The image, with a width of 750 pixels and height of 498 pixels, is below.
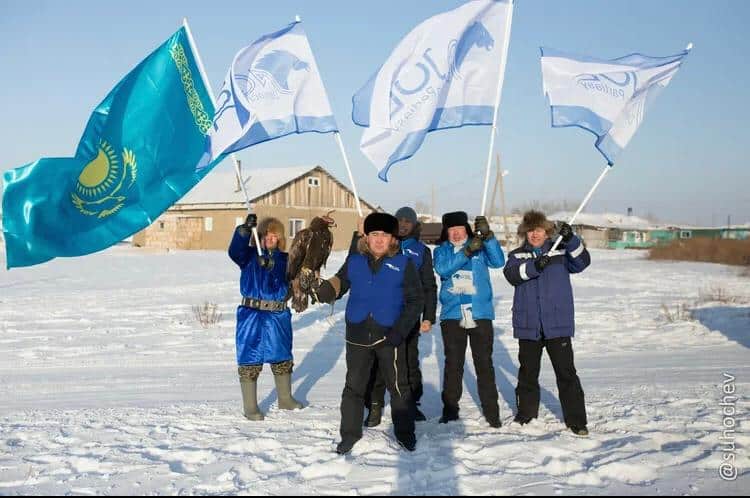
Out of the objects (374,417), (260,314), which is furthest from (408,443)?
(260,314)

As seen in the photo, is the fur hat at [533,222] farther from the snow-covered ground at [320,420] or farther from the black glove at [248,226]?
the black glove at [248,226]

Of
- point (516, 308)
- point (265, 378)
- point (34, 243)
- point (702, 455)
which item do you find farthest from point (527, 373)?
point (34, 243)

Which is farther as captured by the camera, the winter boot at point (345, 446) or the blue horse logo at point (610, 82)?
the blue horse logo at point (610, 82)

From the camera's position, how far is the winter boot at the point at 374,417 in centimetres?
610

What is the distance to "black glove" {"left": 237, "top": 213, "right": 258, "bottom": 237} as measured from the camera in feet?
19.5

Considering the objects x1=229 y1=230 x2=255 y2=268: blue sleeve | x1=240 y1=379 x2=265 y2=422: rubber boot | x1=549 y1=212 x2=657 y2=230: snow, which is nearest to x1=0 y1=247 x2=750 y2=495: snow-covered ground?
x1=240 y1=379 x2=265 y2=422: rubber boot

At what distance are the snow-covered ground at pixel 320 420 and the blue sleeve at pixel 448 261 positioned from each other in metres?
1.42

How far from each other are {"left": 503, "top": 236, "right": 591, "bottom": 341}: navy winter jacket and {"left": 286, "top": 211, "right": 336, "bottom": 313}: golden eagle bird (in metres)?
1.84

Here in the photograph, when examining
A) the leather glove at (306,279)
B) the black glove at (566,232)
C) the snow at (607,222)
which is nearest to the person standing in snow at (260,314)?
the leather glove at (306,279)

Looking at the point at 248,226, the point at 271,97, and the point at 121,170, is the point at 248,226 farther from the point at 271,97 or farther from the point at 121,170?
the point at 121,170

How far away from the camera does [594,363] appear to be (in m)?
9.43

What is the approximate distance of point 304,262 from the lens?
252 inches

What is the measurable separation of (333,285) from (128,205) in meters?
2.53

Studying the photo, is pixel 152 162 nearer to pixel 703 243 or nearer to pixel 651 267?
pixel 651 267
